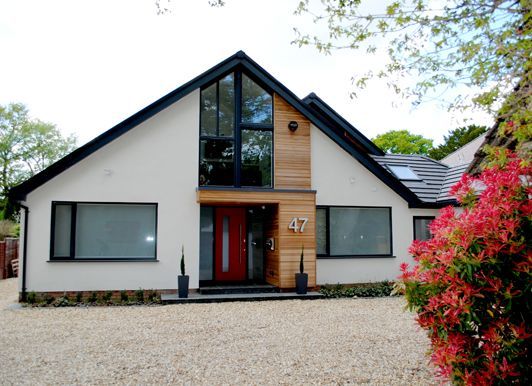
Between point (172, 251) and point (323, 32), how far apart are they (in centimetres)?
734

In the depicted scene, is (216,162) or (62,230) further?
(216,162)

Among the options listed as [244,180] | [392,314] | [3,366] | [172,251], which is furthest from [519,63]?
[172,251]

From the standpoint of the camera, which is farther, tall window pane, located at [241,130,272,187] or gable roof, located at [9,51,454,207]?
tall window pane, located at [241,130,272,187]

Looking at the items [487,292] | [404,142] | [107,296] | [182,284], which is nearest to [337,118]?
[182,284]

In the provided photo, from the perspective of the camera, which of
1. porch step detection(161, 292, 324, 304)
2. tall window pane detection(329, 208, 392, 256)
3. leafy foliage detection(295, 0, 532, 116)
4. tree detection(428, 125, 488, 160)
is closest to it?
leafy foliage detection(295, 0, 532, 116)

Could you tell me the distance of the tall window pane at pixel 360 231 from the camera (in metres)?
12.7

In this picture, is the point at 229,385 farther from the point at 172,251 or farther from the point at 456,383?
the point at 172,251

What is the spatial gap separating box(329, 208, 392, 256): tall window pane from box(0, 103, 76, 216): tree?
107 ft

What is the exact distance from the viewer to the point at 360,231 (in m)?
13.0

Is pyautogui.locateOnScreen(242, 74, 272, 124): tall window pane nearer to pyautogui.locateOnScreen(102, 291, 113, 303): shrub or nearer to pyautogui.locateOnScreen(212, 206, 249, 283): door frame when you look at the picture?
pyautogui.locateOnScreen(212, 206, 249, 283): door frame

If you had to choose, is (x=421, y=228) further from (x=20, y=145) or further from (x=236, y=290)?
(x=20, y=145)

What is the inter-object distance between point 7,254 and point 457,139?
36859mm

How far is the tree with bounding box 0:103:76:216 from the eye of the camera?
3798 cm

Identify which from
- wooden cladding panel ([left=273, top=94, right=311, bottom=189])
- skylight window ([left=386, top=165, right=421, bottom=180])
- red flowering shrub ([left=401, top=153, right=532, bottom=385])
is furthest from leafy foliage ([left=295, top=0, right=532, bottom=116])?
skylight window ([left=386, top=165, right=421, bottom=180])
